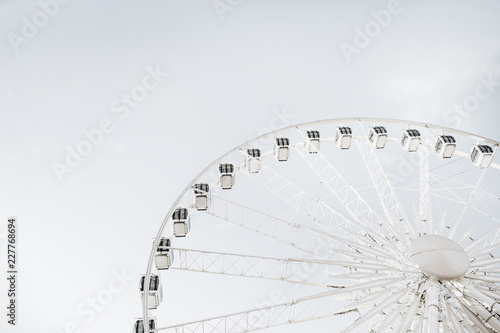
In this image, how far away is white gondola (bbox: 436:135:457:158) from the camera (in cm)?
2530

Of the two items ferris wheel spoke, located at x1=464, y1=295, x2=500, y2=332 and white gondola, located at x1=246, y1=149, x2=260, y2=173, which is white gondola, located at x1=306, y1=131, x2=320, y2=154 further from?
ferris wheel spoke, located at x1=464, y1=295, x2=500, y2=332

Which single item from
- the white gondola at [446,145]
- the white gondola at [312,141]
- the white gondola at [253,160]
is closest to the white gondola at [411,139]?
the white gondola at [446,145]

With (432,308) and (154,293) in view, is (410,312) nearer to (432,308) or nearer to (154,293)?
(432,308)

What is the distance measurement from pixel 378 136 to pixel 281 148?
6360 millimetres

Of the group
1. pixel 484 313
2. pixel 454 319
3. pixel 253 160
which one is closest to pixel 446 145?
pixel 253 160

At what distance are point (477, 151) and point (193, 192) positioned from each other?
1763cm

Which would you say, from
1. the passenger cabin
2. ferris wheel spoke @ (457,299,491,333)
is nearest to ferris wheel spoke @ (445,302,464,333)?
ferris wheel spoke @ (457,299,491,333)

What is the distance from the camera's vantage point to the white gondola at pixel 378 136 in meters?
26.0

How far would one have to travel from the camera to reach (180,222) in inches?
880

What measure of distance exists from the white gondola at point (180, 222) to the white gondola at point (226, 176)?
3.24 metres

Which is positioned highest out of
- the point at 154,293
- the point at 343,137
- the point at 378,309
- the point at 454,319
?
the point at 343,137

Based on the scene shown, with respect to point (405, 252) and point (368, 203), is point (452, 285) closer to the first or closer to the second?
point (405, 252)

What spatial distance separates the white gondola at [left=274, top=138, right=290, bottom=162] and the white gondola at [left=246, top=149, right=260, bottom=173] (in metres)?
1.38

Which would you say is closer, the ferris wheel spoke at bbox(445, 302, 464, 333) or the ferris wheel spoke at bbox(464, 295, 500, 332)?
the ferris wheel spoke at bbox(464, 295, 500, 332)
